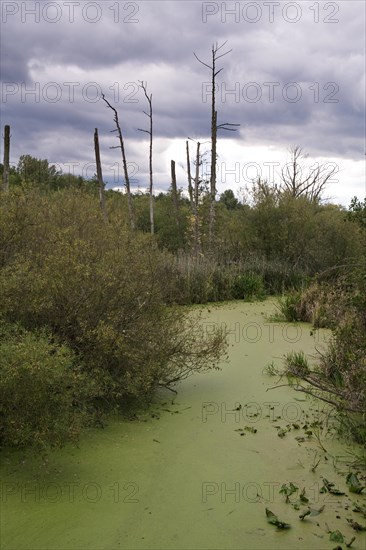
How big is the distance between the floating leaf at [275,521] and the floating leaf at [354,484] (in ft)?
2.39

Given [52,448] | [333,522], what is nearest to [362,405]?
[333,522]

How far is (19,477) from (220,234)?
1491cm

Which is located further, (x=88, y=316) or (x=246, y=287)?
(x=246, y=287)

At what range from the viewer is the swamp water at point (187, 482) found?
3.32 m

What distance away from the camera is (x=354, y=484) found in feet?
13.0

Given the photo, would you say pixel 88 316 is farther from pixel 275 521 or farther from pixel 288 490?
pixel 275 521

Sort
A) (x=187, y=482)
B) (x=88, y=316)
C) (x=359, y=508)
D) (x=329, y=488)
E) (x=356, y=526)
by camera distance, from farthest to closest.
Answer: (x=88, y=316)
(x=187, y=482)
(x=329, y=488)
(x=359, y=508)
(x=356, y=526)

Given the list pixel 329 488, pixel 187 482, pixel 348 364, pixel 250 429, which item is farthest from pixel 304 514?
pixel 348 364


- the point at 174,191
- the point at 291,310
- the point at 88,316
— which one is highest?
the point at 174,191

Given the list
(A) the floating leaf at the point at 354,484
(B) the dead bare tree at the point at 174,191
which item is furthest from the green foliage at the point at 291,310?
(B) the dead bare tree at the point at 174,191

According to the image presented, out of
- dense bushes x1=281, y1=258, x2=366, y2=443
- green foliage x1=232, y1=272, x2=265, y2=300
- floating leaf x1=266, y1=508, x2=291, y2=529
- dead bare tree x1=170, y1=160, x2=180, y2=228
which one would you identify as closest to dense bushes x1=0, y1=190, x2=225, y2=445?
dense bushes x1=281, y1=258, x2=366, y2=443

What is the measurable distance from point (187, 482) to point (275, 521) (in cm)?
82

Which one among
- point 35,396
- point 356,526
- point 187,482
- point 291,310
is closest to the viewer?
point 356,526

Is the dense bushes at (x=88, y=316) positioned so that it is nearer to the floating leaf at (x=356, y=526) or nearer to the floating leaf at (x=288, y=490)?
the floating leaf at (x=288, y=490)
